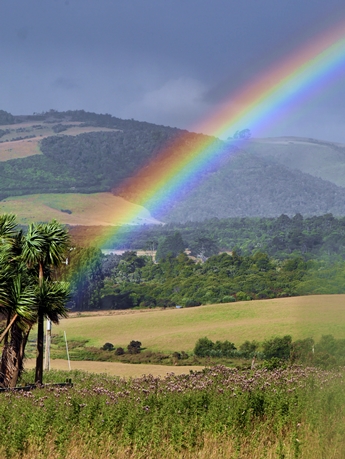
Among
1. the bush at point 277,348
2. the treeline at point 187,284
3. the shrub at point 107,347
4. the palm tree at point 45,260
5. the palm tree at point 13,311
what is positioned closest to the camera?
the palm tree at point 13,311

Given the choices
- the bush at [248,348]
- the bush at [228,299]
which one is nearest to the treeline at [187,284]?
the bush at [228,299]

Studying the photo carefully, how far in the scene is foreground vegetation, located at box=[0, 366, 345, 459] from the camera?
12.1 metres

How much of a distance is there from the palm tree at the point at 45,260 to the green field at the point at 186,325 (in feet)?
170

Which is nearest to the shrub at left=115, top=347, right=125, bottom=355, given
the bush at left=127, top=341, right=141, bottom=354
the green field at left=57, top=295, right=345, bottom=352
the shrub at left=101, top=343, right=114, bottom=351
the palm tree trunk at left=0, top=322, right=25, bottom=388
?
the bush at left=127, top=341, right=141, bottom=354

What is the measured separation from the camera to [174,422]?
13.5 meters

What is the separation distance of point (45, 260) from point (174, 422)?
16.0m

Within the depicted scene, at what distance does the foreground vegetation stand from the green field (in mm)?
64043

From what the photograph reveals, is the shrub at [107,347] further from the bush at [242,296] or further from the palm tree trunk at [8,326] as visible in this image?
the palm tree trunk at [8,326]

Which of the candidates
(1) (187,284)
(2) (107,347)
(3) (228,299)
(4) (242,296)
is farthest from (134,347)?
(1) (187,284)

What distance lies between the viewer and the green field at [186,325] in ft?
289

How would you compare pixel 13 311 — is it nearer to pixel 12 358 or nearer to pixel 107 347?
pixel 12 358

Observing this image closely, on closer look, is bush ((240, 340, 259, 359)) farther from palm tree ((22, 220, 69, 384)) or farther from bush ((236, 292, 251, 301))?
palm tree ((22, 220, 69, 384))

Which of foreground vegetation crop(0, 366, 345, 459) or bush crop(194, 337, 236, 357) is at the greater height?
foreground vegetation crop(0, 366, 345, 459)

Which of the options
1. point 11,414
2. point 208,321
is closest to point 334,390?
point 11,414
